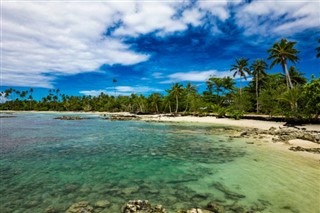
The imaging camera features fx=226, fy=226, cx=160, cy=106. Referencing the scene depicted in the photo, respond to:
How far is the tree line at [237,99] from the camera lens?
40812 mm

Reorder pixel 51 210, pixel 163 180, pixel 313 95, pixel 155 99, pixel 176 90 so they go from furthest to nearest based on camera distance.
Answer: pixel 155 99 → pixel 176 90 → pixel 313 95 → pixel 163 180 → pixel 51 210

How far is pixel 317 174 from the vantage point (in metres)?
12.0

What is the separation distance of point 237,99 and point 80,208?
6550 centimetres

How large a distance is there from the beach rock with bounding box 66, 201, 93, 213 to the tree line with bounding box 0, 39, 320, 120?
3255 centimetres

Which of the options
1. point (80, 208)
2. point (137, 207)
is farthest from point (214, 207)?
point (80, 208)

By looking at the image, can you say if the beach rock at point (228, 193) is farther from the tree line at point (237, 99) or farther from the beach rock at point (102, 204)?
the tree line at point (237, 99)

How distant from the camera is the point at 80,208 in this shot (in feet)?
26.6

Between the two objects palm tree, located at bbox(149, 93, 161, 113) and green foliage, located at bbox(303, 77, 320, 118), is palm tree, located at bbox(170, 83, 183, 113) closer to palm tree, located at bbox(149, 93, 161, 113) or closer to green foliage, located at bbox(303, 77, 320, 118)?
palm tree, located at bbox(149, 93, 161, 113)

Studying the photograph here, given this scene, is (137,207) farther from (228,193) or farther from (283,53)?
(283,53)

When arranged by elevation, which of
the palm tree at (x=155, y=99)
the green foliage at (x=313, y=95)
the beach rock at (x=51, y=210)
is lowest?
the beach rock at (x=51, y=210)

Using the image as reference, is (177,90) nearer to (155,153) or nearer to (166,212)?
(155,153)

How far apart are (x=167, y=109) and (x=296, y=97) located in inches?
2567

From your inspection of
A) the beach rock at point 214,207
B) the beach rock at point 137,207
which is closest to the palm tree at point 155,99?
the beach rock at point 214,207

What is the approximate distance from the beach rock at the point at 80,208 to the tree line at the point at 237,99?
3255cm
